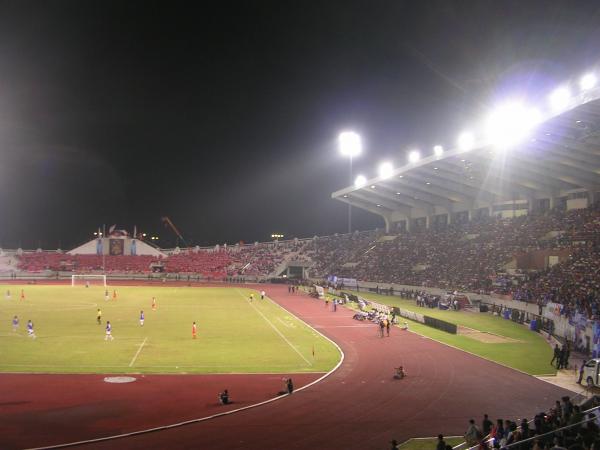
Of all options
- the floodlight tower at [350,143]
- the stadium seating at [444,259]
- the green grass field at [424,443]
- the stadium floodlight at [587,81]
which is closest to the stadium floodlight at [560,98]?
the stadium floodlight at [587,81]

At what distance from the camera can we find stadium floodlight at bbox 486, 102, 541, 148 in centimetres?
3566

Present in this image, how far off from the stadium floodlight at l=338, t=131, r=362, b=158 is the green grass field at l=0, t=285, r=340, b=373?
82.6ft

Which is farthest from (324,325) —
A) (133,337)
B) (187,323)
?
(133,337)

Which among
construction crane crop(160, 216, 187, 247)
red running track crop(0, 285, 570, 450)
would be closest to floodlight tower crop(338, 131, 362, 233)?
red running track crop(0, 285, 570, 450)

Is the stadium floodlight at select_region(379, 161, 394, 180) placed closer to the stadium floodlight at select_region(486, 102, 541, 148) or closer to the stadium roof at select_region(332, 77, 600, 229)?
the stadium roof at select_region(332, 77, 600, 229)

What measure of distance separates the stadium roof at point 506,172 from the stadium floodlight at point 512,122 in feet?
2.49

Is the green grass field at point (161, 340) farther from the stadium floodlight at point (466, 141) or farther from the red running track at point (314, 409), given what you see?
the stadium floodlight at point (466, 141)

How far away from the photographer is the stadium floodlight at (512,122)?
117 feet

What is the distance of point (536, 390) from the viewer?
70.2ft

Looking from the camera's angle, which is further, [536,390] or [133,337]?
[133,337]

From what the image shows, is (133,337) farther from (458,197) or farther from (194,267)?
(194,267)

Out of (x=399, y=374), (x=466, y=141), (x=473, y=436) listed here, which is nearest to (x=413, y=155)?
(x=466, y=141)

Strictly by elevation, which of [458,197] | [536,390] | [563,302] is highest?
[458,197]

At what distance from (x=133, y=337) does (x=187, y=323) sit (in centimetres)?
721
